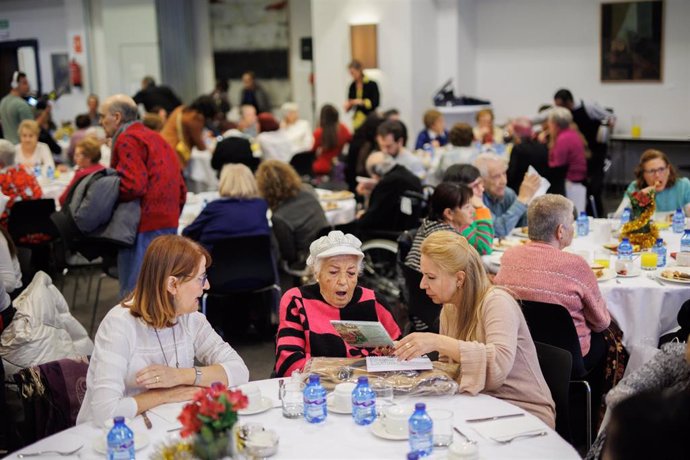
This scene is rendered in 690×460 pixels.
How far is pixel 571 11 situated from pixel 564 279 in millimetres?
9330

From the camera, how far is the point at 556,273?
151 inches

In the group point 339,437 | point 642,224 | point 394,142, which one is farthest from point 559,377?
point 394,142

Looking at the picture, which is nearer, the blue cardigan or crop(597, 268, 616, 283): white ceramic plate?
crop(597, 268, 616, 283): white ceramic plate

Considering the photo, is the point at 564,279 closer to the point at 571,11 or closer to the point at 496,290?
the point at 496,290

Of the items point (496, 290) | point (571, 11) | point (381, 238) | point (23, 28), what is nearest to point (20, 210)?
point (381, 238)

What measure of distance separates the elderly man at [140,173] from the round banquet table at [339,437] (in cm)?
278

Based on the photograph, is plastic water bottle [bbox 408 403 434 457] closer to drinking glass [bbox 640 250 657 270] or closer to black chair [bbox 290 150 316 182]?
drinking glass [bbox 640 250 657 270]

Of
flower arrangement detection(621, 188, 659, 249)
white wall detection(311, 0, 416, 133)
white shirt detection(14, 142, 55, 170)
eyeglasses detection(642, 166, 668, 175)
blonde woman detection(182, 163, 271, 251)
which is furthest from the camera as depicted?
white wall detection(311, 0, 416, 133)

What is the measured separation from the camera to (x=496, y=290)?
10.4ft

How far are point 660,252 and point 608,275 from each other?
0.53 metres

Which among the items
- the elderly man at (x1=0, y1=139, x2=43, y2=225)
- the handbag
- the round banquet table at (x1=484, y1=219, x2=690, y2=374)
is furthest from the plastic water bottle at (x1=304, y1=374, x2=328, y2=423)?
the handbag

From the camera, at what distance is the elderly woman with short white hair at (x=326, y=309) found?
11.3ft

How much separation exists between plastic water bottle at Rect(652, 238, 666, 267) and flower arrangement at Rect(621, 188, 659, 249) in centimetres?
14

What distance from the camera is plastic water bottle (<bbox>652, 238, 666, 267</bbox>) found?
489 centimetres
